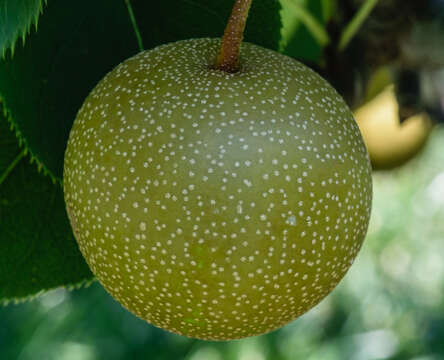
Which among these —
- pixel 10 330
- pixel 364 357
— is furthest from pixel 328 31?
pixel 10 330

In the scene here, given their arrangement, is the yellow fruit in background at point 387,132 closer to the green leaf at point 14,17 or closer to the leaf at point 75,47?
→ the leaf at point 75,47

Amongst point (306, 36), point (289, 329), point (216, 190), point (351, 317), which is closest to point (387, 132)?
point (306, 36)

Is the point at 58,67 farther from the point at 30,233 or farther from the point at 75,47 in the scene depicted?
the point at 30,233

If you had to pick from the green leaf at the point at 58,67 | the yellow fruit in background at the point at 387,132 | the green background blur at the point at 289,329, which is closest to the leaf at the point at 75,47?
the green leaf at the point at 58,67

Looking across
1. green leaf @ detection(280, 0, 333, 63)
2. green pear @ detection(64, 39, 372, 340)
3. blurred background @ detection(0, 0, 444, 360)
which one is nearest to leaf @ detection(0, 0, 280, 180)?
green pear @ detection(64, 39, 372, 340)

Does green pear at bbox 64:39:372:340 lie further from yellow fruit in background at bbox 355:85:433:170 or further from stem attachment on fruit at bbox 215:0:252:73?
yellow fruit in background at bbox 355:85:433:170
